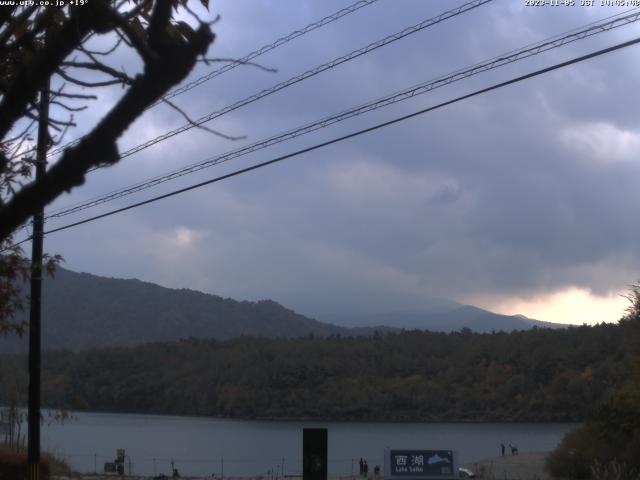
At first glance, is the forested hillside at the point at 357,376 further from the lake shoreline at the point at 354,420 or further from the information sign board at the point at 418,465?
the information sign board at the point at 418,465

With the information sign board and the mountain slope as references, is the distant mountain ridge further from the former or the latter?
the information sign board

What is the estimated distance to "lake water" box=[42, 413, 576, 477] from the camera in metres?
61.2

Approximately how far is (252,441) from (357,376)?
73.4ft

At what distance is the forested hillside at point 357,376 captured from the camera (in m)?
82.6

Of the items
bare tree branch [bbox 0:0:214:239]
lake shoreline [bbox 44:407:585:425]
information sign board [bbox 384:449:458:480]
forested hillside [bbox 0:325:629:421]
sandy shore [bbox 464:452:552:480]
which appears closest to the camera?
bare tree branch [bbox 0:0:214:239]

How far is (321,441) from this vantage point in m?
14.9

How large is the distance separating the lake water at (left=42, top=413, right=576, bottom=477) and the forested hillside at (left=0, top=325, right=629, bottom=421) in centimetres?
275

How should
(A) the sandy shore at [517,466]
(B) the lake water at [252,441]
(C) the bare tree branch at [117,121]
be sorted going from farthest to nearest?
1. (B) the lake water at [252,441]
2. (A) the sandy shore at [517,466]
3. (C) the bare tree branch at [117,121]

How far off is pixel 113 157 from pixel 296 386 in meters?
98.3

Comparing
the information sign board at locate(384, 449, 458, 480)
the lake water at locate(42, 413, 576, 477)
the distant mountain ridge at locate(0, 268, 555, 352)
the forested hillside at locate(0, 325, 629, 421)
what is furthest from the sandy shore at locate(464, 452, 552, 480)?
the distant mountain ridge at locate(0, 268, 555, 352)

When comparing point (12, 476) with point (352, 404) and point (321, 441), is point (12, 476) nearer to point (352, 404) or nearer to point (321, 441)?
point (321, 441)

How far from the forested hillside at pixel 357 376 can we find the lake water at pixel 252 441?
2747 millimetres

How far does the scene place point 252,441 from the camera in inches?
3243

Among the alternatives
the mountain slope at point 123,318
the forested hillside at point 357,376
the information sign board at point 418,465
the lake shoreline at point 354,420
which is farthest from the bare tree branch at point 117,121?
the mountain slope at point 123,318
